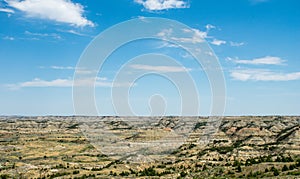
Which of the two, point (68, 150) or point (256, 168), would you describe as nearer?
point (256, 168)

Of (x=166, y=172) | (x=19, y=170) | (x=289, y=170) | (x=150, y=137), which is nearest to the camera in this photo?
(x=289, y=170)

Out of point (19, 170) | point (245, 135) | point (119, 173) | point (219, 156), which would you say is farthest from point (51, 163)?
point (245, 135)

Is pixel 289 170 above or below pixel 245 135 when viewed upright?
below

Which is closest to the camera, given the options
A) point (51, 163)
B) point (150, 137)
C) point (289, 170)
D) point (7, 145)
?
point (289, 170)

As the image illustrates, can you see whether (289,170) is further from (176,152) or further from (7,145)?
(7,145)

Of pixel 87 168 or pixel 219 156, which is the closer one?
pixel 87 168

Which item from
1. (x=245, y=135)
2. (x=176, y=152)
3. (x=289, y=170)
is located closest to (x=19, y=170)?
(x=176, y=152)

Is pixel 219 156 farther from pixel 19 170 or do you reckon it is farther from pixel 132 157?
pixel 19 170

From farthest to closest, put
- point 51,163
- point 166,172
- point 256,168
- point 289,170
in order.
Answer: point 51,163 → point 166,172 → point 256,168 → point 289,170

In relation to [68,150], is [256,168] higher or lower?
lower
